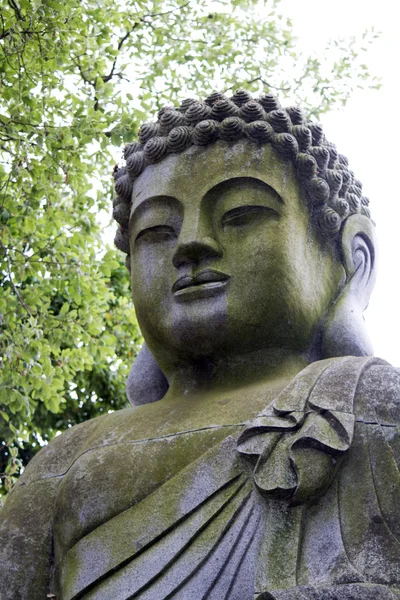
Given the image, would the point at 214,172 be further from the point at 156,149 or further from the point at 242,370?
the point at 242,370

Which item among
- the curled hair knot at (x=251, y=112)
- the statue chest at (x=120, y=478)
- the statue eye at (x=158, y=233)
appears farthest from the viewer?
the curled hair knot at (x=251, y=112)

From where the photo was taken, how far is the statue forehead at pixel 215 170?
4.65m

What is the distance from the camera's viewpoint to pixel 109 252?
9.76 metres

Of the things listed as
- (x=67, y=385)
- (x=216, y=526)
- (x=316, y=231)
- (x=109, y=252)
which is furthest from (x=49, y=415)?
(x=216, y=526)

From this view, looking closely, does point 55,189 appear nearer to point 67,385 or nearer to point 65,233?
point 65,233

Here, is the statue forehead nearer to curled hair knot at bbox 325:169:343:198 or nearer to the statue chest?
curled hair knot at bbox 325:169:343:198

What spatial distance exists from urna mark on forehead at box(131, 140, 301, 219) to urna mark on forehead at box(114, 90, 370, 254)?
38mm

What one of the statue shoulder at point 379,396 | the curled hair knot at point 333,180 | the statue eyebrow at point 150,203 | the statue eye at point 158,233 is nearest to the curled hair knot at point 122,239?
the statue eyebrow at point 150,203

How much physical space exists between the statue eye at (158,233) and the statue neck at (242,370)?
0.54m

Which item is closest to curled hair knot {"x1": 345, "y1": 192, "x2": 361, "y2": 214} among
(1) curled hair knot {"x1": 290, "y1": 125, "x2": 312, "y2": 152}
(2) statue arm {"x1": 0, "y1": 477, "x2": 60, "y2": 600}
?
(1) curled hair knot {"x1": 290, "y1": 125, "x2": 312, "y2": 152}

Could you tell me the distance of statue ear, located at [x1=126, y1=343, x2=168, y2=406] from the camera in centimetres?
502

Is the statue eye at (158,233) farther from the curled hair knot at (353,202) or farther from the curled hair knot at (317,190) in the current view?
the curled hair knot at (353,202)

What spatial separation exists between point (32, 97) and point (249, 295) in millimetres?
4679

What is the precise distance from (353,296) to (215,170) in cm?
82
